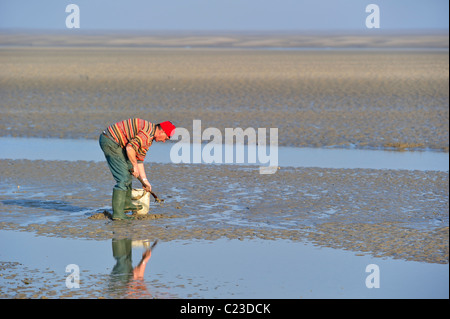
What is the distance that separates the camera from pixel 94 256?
776 centimetres

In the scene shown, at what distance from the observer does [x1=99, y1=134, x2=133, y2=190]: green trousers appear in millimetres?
9070

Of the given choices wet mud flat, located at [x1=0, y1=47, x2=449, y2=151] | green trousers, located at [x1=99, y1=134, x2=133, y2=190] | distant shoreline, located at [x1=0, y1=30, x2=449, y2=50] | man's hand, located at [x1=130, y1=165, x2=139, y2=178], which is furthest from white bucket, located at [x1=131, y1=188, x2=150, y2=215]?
distant shoreline, located at [x1=0, y1=30, x2=449, y2=50]

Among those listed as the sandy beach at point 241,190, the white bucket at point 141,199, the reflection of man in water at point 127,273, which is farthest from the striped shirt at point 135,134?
the reflection of man in water at point 127,273

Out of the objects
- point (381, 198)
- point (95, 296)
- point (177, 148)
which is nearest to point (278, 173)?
point (381, 198)

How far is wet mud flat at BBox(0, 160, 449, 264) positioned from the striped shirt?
0.89m

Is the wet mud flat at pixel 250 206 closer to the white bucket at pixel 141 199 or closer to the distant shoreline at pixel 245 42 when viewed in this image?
the white bucket at pixel 141 199

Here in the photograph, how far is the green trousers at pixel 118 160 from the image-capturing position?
907 cm

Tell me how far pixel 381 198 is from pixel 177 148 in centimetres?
549

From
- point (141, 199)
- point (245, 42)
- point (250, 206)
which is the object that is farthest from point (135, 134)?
point (245, 42)

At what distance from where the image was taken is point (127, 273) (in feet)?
23.5

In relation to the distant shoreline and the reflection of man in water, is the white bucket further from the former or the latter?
the distant shoreline

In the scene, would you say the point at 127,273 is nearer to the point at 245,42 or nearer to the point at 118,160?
the point at 118,160

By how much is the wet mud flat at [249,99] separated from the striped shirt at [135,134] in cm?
697

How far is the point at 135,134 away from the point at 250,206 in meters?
1.99
